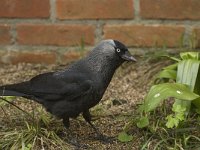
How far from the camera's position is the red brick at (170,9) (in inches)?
138

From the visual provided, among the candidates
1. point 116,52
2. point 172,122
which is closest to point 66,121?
point 116,52

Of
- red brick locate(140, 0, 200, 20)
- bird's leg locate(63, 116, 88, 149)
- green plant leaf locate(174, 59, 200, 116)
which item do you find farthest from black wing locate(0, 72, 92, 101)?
red brick locate(140, 0, 200, 20)

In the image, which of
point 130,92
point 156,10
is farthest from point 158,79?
point 156,10

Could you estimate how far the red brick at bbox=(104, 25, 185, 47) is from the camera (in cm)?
354

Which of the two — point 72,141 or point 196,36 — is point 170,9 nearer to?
point 196,36

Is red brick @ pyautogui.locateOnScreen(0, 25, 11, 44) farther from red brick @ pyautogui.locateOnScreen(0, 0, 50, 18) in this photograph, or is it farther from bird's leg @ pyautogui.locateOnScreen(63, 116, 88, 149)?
bird's leg @ pyautogui.locateOnScreen(63, 116, 88, 149)

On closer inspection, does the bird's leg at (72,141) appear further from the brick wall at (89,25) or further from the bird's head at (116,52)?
the brick wall at (89,25)

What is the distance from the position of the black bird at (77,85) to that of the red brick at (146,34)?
84 cm

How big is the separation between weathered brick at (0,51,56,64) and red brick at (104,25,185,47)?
395mm

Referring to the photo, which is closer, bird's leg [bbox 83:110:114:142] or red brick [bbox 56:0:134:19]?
bird's leg [bbox 83:110:114:142]

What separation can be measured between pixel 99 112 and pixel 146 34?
76 cm

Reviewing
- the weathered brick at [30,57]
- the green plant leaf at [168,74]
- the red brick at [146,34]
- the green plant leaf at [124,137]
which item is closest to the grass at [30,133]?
the green plant leaf at [124,137]

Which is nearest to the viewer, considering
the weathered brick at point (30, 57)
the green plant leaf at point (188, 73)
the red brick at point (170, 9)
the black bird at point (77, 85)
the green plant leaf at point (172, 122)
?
the green plant leaf at point (172, 122)

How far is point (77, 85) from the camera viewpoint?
265 centimetres
